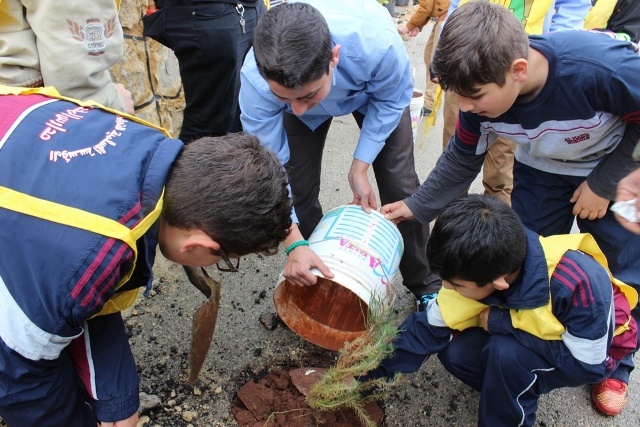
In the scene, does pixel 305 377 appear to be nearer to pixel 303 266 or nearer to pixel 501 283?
pixel 303 266

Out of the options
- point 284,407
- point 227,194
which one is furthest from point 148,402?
point 227,194

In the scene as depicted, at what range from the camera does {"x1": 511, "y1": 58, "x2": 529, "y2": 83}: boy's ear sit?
1.87m

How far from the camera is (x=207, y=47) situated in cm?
282

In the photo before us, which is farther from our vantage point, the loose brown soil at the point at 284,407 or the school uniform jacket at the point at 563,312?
the loose brown soil at the point at 284,407

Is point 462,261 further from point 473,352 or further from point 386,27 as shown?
point 386,27

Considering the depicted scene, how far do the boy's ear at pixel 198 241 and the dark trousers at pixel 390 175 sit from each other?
1122 millimetres

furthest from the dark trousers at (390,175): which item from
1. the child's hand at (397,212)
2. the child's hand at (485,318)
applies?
the child's hand at (485,318)

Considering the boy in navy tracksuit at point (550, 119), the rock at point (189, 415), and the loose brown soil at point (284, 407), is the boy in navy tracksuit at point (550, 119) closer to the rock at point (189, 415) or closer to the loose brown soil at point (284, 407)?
the loose brown soil at point (284, 407)

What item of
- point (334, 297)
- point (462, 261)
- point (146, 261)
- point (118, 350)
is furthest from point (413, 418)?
point (146, 261)

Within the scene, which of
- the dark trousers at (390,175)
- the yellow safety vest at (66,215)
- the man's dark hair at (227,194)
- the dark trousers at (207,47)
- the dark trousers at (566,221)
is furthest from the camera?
the dark trousers at (207,47)

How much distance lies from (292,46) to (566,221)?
1.53m

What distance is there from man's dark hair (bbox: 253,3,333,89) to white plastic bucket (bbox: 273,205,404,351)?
2.15ft

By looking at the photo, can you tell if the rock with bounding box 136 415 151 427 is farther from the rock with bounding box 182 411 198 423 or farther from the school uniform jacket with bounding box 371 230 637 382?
the school uniform jacket with bounding box 371 230 637 382

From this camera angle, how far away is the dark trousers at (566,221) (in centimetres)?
232
